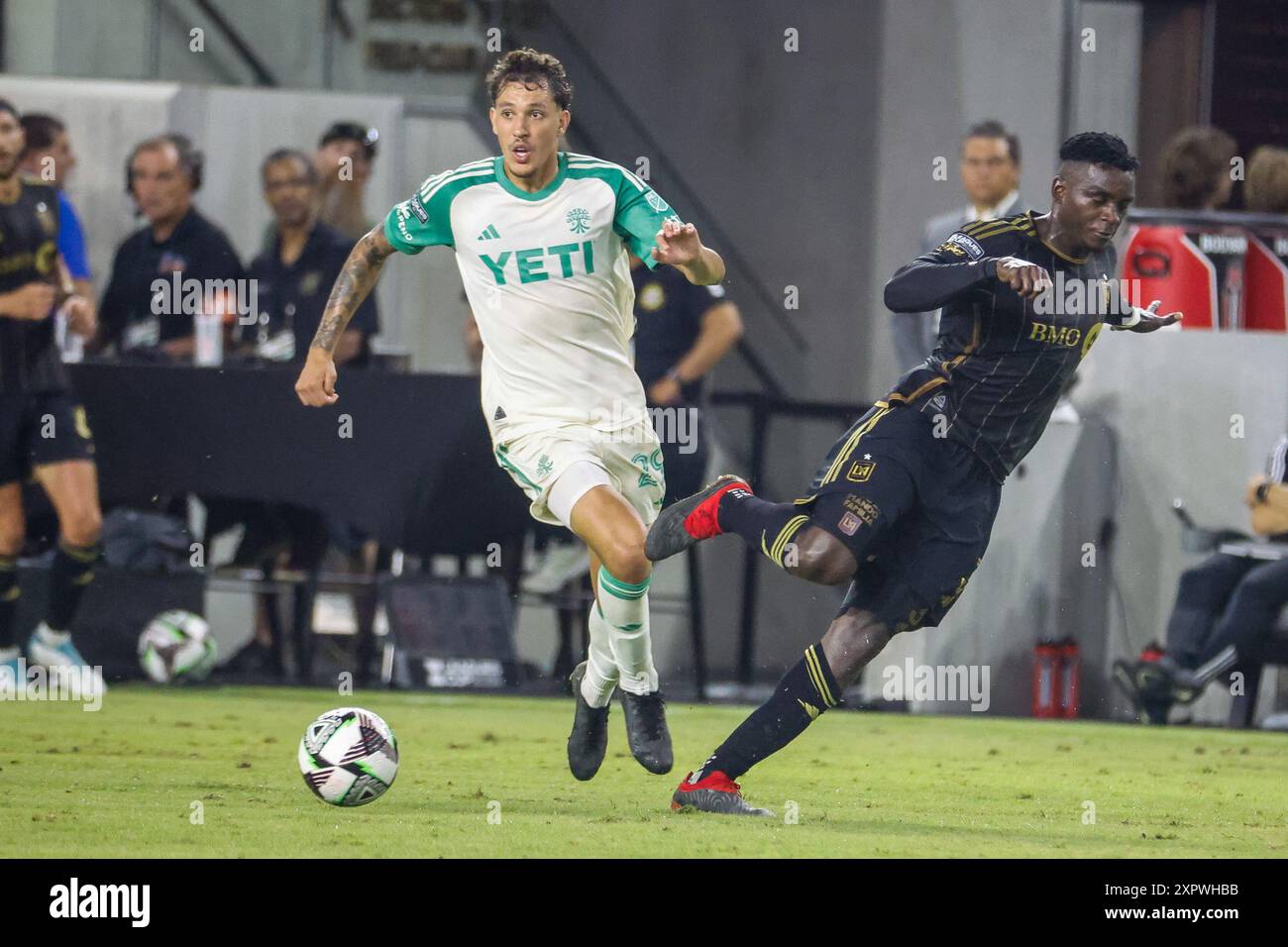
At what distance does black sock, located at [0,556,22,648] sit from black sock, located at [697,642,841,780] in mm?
5237

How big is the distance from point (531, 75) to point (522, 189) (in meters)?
0.39

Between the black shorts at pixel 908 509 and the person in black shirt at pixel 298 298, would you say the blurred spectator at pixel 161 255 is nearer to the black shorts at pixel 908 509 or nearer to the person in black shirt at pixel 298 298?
the person in black shirt at pixel 298 298

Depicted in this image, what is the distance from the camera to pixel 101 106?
45.9 feet

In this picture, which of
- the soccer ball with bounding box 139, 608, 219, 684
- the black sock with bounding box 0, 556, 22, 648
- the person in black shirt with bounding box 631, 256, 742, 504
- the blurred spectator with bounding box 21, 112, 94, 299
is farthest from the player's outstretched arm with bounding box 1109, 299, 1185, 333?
the blurred spectator with bounding box 21, 112, 94, 299

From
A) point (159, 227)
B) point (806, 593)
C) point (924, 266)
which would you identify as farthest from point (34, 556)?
point (924, 266)

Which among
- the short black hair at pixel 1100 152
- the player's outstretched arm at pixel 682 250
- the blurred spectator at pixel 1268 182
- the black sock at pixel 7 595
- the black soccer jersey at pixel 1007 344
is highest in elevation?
the blurred spectator at pixel 1268 182

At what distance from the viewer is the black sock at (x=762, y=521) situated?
21.7ft

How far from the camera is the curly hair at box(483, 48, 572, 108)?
6.92 m

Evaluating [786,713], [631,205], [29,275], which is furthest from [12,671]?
[786,713]

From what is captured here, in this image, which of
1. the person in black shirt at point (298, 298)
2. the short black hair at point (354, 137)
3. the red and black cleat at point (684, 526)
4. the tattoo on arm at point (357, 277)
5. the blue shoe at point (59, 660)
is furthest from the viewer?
the short black hair at point (354, 137)

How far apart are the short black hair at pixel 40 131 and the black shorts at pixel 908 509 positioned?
678 centimetres

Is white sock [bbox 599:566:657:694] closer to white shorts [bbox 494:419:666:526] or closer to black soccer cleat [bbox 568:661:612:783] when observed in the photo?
black soccer cleat [bbox 568:661:612:783]

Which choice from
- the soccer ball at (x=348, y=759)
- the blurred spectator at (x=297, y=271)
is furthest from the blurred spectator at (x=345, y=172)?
the soccer ball at (x=348, y=759)

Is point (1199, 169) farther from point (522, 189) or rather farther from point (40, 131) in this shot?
point (40, 131)
